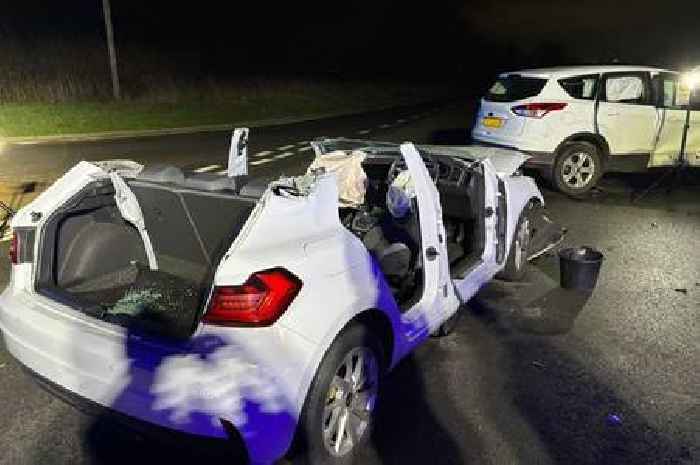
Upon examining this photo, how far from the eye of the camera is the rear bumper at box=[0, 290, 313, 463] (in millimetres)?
2453

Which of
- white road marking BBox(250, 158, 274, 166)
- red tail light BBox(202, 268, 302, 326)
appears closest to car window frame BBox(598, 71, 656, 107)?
white road marking BBox(250, 158, 274, 166)

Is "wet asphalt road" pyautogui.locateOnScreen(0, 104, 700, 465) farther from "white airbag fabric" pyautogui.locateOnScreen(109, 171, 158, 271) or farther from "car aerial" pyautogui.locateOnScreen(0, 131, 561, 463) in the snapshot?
"white airbag fabric" pyautogui.locateOnScreen(109, 171, 158, 271)

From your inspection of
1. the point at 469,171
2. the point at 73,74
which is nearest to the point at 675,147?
the point at 469,171

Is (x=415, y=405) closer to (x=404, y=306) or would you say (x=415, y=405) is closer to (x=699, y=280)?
(x=404, y=306)

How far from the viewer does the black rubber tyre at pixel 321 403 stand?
2.72 meters

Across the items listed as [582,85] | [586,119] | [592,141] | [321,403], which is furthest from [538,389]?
[582,85]

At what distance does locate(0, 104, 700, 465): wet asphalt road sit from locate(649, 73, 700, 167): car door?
124 inches

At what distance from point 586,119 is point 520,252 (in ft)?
14.0

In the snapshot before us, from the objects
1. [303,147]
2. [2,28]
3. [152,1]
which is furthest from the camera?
[152,1]

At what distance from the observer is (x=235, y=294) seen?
2525 millimetres

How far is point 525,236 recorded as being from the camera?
5691 mm

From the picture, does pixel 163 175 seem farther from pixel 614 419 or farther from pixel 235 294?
pixel 614 419

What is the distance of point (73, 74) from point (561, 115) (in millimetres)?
21533

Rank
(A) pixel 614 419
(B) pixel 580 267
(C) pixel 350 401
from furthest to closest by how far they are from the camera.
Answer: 1. (B) pixel 580 267
2. (A) pixel 614 419
3. (C) pixel 350 401
